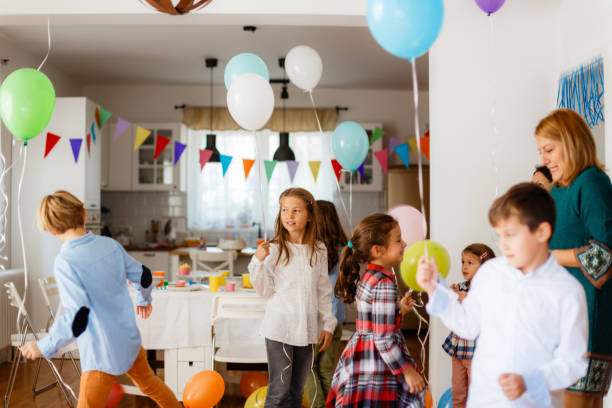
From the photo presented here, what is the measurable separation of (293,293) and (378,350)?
59 centimetres

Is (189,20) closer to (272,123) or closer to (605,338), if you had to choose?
(605,338)

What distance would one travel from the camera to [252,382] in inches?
127

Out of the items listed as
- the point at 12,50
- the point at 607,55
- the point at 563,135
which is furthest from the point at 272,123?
the point at 563,135

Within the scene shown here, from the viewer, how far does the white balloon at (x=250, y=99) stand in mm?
2639

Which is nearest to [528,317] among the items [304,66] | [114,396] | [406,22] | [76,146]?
[406,22]

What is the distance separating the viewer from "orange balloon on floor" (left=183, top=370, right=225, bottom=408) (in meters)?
2.76

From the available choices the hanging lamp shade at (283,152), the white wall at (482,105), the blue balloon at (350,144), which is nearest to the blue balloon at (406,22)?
the white wall at (482,105)

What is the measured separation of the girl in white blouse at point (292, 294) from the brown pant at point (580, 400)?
100cm

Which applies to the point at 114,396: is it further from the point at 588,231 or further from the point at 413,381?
the point at 588,231

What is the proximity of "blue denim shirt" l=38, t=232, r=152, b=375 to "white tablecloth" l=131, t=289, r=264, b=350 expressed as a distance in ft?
3.24

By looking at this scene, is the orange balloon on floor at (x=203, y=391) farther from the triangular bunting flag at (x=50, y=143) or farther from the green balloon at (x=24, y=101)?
the triangular bunting flag at (x=50, y=143)

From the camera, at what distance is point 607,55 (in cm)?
242

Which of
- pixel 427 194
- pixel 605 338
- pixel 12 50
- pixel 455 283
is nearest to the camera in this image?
pixel 605 338

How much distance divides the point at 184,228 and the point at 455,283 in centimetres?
417
